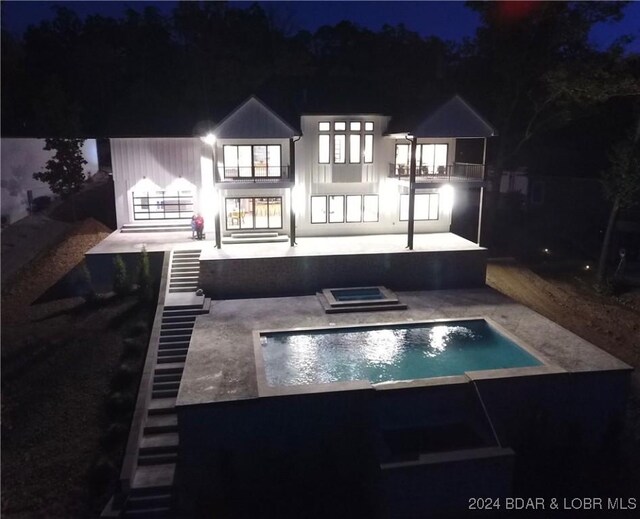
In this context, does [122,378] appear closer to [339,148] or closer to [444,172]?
[339,148]

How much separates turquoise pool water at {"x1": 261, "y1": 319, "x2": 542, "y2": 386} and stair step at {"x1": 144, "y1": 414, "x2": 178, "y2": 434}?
2.77 meters

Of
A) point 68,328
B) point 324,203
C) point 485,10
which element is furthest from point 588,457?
point 485,10

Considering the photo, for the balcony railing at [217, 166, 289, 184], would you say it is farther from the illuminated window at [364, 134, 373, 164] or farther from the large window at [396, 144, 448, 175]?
the large window at [396, 144, 448, 175]

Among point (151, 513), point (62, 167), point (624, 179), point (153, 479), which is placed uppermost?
point (62, 167)

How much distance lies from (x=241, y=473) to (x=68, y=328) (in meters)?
8.81

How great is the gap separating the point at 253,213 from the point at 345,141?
5377 millimetres

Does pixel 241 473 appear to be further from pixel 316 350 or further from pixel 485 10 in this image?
pixel 485 10

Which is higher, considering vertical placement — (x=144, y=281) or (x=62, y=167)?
(x=62, y=167)

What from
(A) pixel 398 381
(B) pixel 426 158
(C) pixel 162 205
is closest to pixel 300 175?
(B) pixel 426 158

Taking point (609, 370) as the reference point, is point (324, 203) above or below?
above

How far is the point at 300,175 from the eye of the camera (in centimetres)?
2347

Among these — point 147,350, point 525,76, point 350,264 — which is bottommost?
point 147,350

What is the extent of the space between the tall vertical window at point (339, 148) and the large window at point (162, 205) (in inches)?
294

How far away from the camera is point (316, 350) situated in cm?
1533
